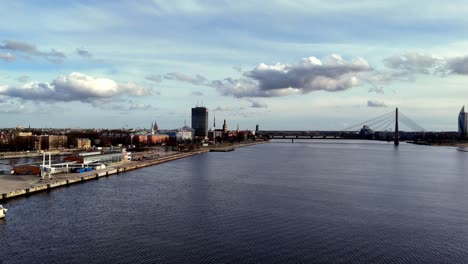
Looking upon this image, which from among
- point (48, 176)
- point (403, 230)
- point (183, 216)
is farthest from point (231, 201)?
point (48, 176)

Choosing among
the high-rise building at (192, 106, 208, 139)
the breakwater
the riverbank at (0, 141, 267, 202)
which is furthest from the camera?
the high-rise building at (192, 106, 208, 139)

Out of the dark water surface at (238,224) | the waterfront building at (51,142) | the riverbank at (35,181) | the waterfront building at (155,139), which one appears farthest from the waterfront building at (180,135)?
the dark water surface at (238,224)

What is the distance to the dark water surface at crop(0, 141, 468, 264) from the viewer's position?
10.8 m

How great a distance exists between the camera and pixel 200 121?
136 meters

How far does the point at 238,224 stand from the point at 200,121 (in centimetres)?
12296

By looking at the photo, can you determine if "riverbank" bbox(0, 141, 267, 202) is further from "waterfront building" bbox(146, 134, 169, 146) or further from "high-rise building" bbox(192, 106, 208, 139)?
"high-rise building" bbox(192, 106, 208, 139)

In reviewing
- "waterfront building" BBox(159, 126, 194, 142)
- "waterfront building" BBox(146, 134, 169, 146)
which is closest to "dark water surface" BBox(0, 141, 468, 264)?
"waterfront building" BBox(146, 134, 169, 146)

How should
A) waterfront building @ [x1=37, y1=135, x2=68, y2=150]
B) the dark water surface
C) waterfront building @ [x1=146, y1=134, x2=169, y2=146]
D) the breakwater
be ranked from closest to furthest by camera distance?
the dark water surface
the breakwater
waterfront building @ [x1=37, y1=135, x2=68, y2=150]
waterfront building @ [x1=146, y1=134, x2=169, y2=146]

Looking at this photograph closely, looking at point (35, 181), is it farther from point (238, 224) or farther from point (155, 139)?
point (155, 139)

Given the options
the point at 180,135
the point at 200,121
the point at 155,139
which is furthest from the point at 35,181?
the point at 200,121

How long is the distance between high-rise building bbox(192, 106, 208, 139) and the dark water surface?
112061 millimetres

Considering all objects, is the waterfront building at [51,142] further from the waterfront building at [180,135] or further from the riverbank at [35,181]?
the waterfront building at [180,135]

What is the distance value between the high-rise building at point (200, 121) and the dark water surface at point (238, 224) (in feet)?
368

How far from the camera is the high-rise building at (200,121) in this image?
444 ft
